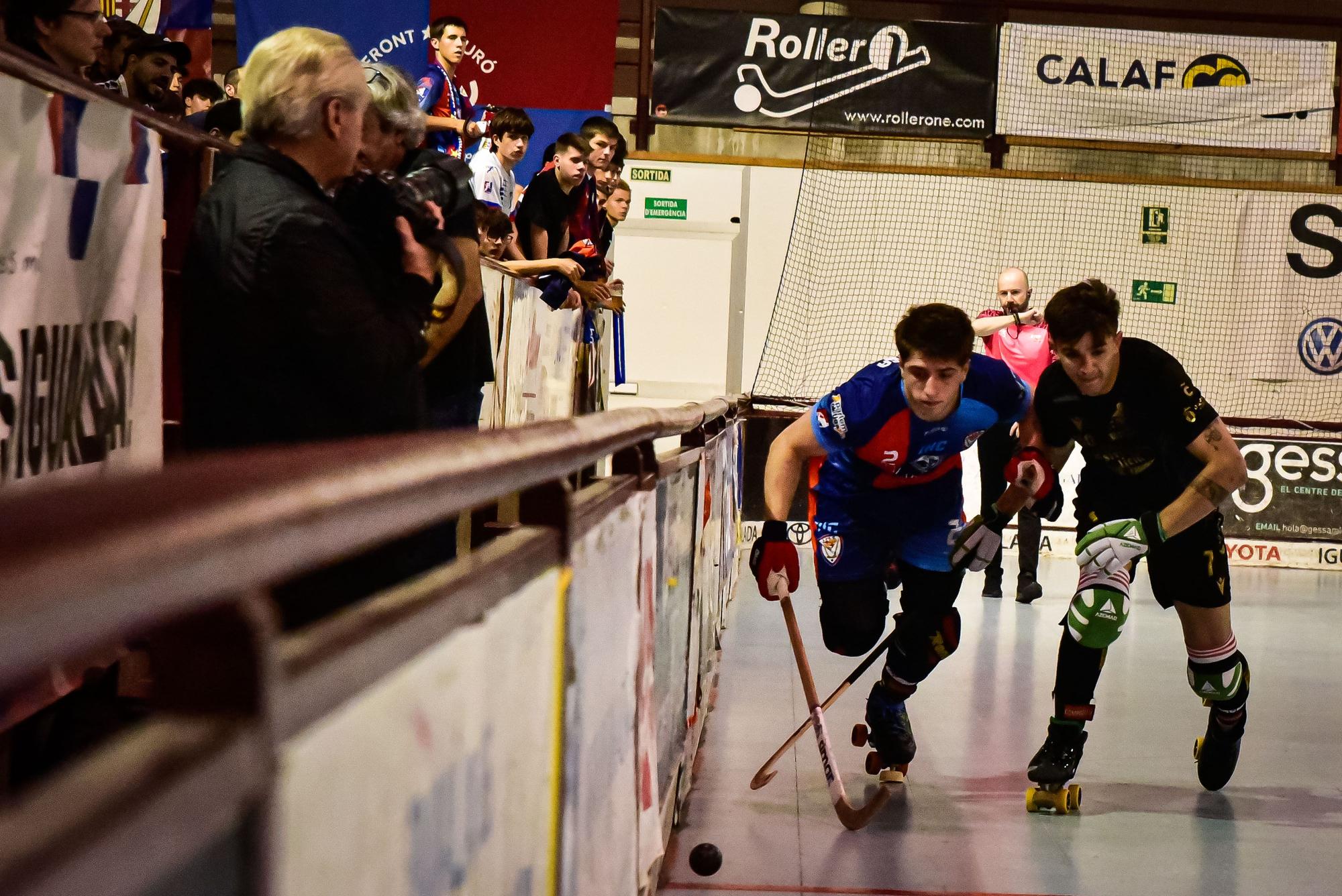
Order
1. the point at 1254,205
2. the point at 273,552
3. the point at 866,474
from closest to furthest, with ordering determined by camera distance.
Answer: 1. the point at 273,552
2. the point at 866,474
3. the point at 1254,205

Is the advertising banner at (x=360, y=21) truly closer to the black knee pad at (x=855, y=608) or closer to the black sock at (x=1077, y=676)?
the black knee pad at (x=855, y=608)

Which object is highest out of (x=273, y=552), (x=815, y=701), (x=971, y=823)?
(x=273, y=552)

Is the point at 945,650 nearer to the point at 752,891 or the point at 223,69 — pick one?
the point at 752,891

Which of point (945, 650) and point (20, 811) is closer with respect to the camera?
point (20, 811)

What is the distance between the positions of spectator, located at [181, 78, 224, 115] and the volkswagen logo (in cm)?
1066

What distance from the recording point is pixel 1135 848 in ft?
12.2

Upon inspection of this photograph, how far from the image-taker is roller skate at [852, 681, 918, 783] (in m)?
4.29

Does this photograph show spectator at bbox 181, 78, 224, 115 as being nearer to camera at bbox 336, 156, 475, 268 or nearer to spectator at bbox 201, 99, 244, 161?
spectator at bbox 201, 99, 244, 161

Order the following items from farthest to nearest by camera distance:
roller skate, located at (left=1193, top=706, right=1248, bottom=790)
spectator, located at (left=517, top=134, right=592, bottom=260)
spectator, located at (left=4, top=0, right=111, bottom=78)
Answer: spectator, located at (left=517, top=134, right=592, bottom=260) < roller skate, located at (left=1193, top=706, right=1248, bottom=790) < spectator, located at (left=4, top=0, right=111, bottom=78)

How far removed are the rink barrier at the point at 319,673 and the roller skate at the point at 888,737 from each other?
263 cm

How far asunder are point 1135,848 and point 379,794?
3.33m

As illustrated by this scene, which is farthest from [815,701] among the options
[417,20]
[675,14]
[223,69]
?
[223,69]

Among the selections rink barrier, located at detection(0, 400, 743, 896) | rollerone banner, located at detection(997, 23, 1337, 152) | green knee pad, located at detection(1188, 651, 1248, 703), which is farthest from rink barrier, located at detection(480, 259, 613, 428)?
rollerone banner, located at detection(997, 23, 1337, 152)

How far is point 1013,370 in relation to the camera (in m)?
8.76
